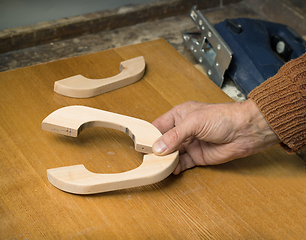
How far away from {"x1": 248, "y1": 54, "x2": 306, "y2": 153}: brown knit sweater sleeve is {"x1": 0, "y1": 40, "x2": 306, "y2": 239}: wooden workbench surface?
0.47 ft

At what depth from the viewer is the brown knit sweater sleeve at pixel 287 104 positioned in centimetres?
82

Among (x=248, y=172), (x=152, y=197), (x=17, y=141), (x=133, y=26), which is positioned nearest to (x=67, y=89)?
(x=17, y=141)

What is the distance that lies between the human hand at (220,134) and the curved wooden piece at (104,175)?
36 millimetres

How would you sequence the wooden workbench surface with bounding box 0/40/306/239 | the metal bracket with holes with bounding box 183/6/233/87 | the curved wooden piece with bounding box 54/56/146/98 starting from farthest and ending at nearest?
the metal bracket with holes with bounding box 183/6/233/87 < the curved wooden piece with bounding box 54/56/146/98 < the wooden workbench surface with bounding box 0/40/306/239

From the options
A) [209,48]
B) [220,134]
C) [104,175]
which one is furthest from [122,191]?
[209,48]

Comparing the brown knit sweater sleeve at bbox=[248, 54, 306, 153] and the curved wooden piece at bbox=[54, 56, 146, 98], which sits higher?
the brown knit sweater sleeve at bbox=[248, 54, 306, 153]

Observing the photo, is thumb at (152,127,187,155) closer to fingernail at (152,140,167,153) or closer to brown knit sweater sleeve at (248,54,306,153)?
fingernail at (152,140,167,153)

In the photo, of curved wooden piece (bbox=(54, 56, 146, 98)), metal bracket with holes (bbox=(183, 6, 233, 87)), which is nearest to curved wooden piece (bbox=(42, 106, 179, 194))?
curved wooden piece (bbox=(54, 56, 146, 98))

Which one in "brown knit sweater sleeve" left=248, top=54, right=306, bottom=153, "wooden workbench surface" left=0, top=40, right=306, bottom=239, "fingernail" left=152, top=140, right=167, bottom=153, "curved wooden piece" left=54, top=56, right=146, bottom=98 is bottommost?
"wooden workbench surface" left=0, top=40, right=306, bottom=239

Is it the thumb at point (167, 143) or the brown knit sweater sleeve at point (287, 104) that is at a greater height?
the brown knit sweater sleeve at point (287, 104)

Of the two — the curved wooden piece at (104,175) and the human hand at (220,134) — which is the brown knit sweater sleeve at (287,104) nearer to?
the human hand at (220,134)

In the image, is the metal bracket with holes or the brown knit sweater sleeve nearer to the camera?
the brown knit sweater sleeve

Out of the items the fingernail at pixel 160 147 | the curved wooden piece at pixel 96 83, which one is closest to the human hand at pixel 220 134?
the fingernail at pixel 160 147

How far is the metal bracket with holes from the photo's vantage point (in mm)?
1244
